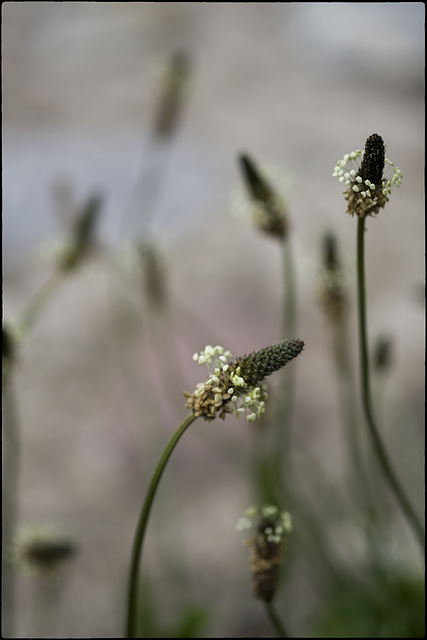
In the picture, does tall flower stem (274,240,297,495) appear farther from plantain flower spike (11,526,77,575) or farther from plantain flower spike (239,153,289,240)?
plantain flower spike (11,526,77,575)

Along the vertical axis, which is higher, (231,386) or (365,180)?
(365,180)

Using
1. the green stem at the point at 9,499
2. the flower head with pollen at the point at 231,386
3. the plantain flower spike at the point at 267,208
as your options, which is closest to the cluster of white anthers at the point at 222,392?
the flower head with pollen at the point at 231,386

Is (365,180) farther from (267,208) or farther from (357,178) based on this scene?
(267,208)

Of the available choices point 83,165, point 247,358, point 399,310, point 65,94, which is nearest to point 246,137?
point 83,165

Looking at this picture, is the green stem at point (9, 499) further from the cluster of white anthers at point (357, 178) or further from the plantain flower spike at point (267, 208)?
the cluster of white anthers at point (357, 178)

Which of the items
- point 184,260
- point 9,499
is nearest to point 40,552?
point 9,499

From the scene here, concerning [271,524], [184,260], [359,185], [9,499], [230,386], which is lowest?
[9,499]
